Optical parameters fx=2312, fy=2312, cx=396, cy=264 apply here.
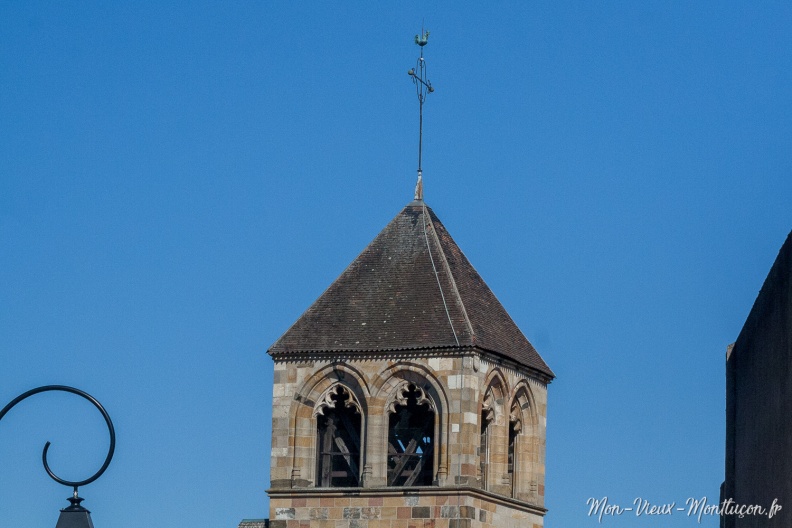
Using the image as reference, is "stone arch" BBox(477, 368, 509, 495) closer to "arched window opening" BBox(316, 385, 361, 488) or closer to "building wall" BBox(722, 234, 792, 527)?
"arched window opening" BBox(316, 385, 361, 488)

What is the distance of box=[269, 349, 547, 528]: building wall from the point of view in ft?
113

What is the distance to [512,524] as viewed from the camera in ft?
116

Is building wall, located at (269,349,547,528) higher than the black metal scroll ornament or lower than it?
higher

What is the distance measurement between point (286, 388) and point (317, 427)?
0.77 m

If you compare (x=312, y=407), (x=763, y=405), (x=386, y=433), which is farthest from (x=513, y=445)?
(x=763, y=405)

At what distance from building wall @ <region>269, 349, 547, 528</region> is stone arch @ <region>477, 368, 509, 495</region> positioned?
2 centimetres

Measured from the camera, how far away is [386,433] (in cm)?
3488

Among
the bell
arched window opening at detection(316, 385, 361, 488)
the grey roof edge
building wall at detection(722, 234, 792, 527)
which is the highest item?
the grey roof edge

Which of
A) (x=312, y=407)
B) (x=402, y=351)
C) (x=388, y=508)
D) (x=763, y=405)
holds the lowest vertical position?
(x=763, y=405)

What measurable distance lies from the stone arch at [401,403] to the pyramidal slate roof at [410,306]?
408 millimetres

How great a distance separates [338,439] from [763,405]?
12.7 meters

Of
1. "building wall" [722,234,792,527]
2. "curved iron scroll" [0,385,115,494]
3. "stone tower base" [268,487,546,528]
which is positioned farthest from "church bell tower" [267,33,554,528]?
"curved iron scroll" [0,385,115,494]

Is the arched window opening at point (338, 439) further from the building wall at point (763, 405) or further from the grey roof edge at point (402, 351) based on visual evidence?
the building wall at point (763, 405)

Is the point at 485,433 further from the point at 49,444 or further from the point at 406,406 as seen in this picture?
the point at 49,444
